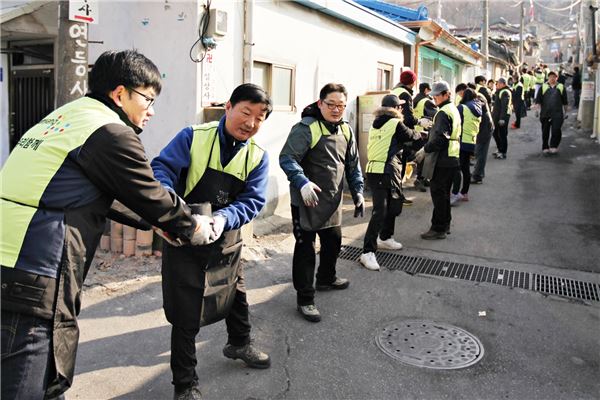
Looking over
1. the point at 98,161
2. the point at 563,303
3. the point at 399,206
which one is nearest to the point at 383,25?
the point at 399,206

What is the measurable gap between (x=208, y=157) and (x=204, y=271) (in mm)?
694

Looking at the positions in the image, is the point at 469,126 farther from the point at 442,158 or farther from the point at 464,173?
the point at 442,158

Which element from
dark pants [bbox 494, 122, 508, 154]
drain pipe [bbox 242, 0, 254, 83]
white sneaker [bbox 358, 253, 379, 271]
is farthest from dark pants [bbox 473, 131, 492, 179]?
drain pipe [bbox 242, 0, 254, 83]

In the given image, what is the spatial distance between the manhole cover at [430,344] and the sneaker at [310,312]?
551 mm

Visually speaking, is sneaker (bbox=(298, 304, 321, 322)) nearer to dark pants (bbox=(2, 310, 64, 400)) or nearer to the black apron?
the black apron

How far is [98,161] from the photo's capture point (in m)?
1.96

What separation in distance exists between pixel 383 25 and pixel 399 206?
572cm

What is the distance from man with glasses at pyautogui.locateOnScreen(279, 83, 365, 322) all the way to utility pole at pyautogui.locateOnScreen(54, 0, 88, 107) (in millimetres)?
2007

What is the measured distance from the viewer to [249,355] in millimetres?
3387

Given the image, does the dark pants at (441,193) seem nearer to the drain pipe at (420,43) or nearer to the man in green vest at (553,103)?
the drain pipe at (420,43)

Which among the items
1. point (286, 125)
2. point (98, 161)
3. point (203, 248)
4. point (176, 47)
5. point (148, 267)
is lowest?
point (148, 267)

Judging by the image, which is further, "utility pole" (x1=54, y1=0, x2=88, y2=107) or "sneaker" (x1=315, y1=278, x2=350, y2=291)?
"sneaker" (x1=315, y1=278, x2=350, y2=291)

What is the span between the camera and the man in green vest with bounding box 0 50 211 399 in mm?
1914

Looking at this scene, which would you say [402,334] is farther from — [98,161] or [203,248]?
[98,161]
